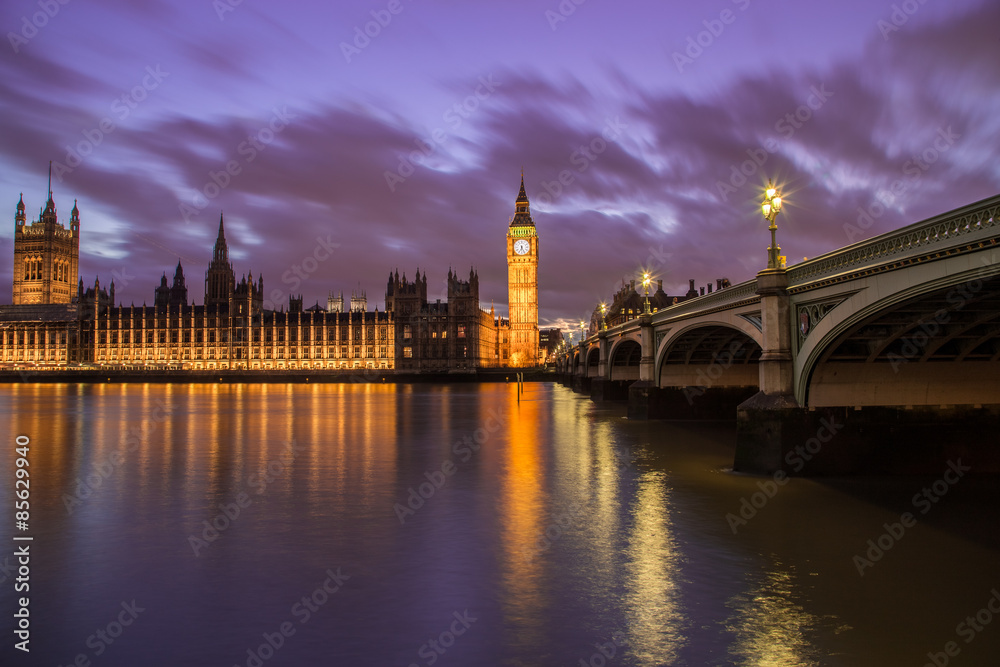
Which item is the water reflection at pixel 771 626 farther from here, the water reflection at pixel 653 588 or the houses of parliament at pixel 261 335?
the houses of parliament at pixel 261 335

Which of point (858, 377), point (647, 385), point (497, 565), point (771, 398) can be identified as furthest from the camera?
point (647, 385)

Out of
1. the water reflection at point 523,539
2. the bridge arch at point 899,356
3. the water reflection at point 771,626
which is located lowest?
the water reflection at point 771,626

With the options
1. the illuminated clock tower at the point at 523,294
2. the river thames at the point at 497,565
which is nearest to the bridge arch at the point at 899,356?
the river thames at the point at 497,565

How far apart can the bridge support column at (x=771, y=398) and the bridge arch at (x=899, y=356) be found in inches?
20.5

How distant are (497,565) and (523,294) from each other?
182 metres

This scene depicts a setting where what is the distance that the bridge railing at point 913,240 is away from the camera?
44.7 ft

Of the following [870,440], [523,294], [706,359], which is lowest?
[870,440]

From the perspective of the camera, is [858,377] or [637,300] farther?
[637,300]

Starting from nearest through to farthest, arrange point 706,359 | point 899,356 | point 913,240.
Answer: point 913,240 → point 899,356 → point 706,359

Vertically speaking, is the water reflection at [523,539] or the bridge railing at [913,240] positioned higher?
the bridge railing at [913,240]

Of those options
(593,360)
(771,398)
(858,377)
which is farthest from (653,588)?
(593,360)

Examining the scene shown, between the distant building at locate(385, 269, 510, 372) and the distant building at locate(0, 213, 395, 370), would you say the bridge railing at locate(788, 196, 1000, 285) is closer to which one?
the distant building at locate(385, 269, 510, 372)

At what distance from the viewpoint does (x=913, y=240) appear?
1594cm

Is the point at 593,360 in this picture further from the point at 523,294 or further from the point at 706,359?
the point at 523,294
